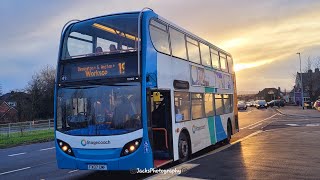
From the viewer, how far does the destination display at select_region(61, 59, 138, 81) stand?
30.5 feet

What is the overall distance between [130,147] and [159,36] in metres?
3.28

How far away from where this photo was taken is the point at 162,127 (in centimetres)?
1079

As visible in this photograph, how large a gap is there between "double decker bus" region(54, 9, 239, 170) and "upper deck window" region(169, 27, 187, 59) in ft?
0.11

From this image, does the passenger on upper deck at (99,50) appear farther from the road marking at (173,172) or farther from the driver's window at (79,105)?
the road marking at (173,172)

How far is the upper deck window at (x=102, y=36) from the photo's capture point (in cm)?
966

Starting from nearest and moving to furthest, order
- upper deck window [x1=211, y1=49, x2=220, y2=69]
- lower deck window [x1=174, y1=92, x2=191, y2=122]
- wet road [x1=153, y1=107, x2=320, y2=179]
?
1. wet road [x1=153, y1=107, x2=320, y2=179]
2. lower deck window [x1=174, y1=92, x2=191, y2=122]
3. upper deck window [x1=211, y1=49, x2=220, y2=69]

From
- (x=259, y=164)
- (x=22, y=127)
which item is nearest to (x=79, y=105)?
(x=259, y=164)

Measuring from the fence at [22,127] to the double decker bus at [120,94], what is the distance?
22.2 metres

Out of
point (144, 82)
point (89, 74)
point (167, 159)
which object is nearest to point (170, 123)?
point (167, 159)

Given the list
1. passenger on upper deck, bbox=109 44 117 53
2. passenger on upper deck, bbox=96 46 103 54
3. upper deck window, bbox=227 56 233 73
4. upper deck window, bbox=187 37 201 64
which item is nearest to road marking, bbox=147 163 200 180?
passenger on upper deck, bbox=109 44 117 53

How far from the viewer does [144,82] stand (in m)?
9.12

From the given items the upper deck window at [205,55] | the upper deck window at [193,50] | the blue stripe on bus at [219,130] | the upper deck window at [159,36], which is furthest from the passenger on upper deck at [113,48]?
the blue stripe on bus at [219,130]

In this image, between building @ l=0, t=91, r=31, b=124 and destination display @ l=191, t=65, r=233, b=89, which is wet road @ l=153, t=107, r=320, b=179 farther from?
building @ l=0, t=91, r=31, b=124

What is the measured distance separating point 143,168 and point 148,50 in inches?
112
